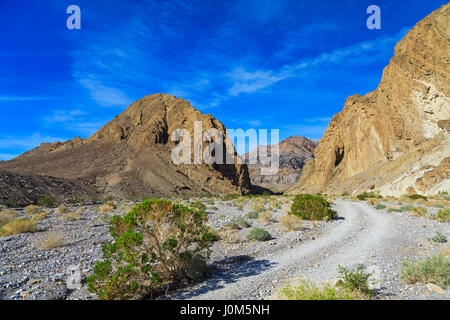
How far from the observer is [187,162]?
60.2m

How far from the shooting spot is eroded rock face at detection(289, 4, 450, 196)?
113ft

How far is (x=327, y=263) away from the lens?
6.92 metres

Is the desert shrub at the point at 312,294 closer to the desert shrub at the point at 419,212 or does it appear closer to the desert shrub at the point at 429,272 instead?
the desert shrub at the point at 429,272

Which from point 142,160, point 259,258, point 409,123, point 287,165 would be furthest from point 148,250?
point 287,165

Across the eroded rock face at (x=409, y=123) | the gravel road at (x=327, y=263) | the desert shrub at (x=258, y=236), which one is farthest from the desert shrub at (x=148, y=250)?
the eroded rock face at (x=409, y=123)

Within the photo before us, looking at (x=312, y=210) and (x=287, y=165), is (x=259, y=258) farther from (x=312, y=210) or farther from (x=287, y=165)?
(x=287, y=165)

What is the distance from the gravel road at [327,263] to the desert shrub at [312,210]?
160 inches

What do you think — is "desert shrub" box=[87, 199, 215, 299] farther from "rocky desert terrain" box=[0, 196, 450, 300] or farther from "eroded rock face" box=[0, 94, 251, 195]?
"eroded rock face" box=[0, 94, 251, 195]

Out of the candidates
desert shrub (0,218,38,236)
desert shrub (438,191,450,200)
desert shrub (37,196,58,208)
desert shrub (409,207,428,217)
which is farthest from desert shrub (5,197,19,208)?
desert shrub (438,191,450,200)

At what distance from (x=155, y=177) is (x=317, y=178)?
4934 centimetres

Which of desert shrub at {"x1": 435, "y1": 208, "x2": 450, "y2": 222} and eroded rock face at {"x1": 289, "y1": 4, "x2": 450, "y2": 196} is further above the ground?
eroded rock face at {"x1": 289, "y1": 4, "x2": 450, "y2": 196}

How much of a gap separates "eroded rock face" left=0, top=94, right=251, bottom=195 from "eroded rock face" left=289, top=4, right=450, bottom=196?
30184mm

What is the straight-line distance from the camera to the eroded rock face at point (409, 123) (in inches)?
1359
